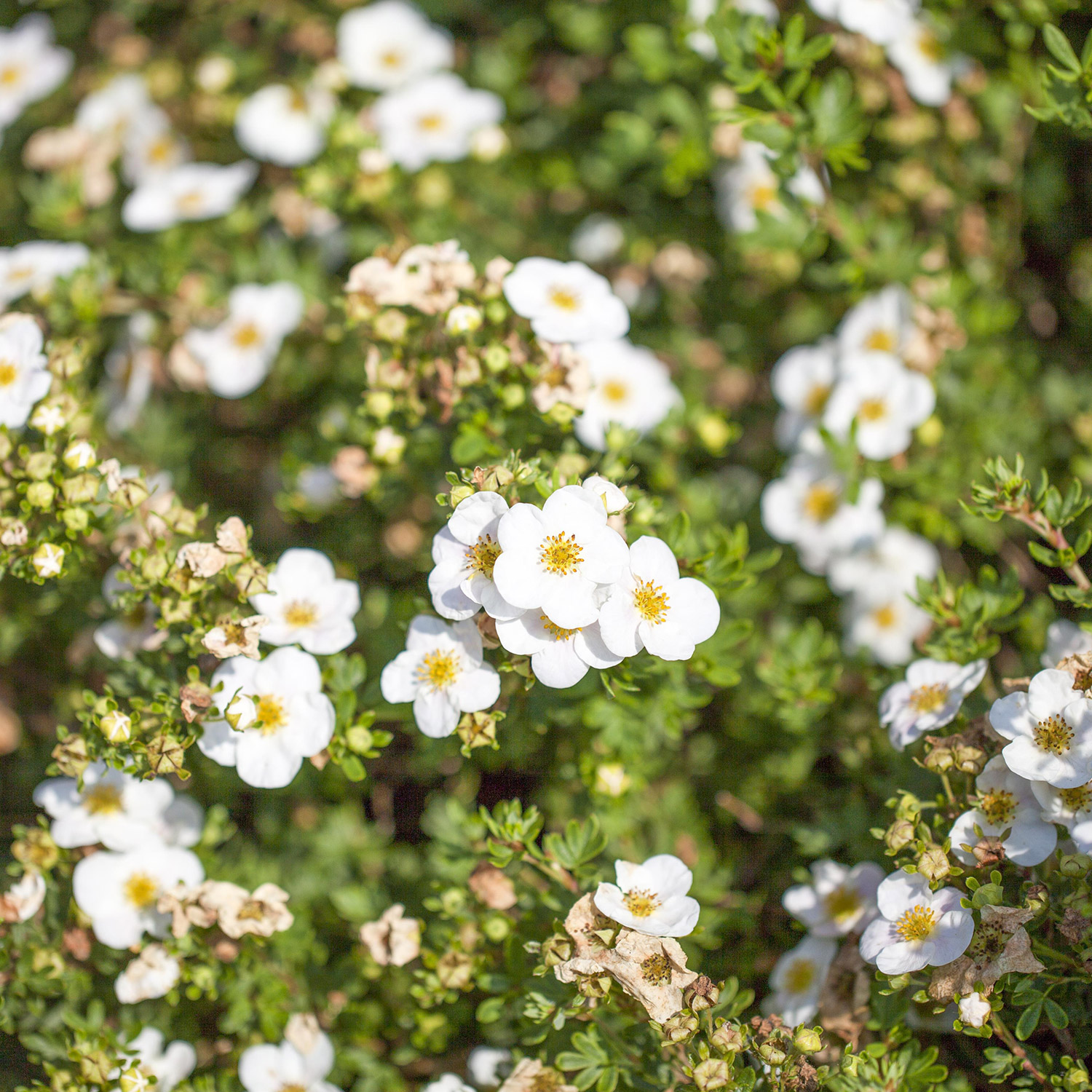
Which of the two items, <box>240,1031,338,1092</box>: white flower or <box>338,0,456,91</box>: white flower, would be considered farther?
<box>338,0,456,91</box>: white flower

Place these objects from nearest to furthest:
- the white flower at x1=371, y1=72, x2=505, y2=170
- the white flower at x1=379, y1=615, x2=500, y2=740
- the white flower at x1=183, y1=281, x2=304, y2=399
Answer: the white flower at x1=379, y1=615, x2=500, y2=740, the white flower at x1=183, y1=281, x2=304, y2=399, the white flower at x1=371, y1=72, x2=505, y2=170

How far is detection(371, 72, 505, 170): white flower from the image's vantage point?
119 inches

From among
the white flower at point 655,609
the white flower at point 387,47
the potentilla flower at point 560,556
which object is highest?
the white flower at point 387,47

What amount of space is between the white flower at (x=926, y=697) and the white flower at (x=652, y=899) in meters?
0.59

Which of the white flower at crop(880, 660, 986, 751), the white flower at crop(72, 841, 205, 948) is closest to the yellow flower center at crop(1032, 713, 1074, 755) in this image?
the white flower at crop(880, 660, 986, 751)

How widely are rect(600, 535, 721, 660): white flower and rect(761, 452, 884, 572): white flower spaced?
39.1 inches

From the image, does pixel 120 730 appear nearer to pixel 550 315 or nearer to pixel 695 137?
pixel 550 315

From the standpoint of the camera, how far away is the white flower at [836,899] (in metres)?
2.04

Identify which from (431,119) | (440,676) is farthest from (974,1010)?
(431,119)

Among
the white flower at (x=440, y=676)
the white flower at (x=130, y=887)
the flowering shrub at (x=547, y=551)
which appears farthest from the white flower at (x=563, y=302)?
the white flower at (x=130, y=887)

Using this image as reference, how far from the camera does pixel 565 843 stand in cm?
203

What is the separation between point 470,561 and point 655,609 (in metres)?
0.38

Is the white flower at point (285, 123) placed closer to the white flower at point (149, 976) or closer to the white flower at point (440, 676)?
the white flower at point (440, 676)

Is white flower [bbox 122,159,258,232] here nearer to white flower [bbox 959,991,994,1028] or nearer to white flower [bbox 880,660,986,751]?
white flower [bbox 880,660,986,751]
